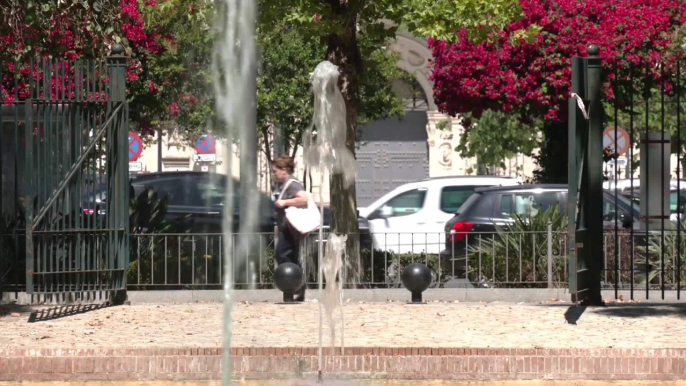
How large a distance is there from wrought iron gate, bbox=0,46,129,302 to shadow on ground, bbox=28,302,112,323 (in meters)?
0.12

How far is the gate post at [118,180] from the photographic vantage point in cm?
1293

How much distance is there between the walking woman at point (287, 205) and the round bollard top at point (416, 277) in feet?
3.50

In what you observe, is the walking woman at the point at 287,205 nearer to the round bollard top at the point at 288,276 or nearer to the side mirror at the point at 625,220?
the round bollard top at the point at 288,276

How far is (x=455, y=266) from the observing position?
15242 millimetres

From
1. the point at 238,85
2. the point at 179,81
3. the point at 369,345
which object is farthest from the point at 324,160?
the point at 179,81

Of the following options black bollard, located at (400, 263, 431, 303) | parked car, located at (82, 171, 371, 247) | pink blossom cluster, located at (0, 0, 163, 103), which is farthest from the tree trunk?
pink blossom cluster, located at (0, 0, 163, 103)

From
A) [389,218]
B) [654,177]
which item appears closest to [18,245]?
[654,177]

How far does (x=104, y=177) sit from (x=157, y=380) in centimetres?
435

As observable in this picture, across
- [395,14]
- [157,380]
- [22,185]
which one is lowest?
[157,380]

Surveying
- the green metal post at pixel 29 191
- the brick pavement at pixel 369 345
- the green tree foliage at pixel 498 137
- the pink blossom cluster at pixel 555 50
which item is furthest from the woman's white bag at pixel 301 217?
the green tree foliage at pixel 498 137

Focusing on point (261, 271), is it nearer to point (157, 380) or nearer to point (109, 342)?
point (109, 342)

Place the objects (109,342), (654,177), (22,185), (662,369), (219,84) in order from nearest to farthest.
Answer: (662,369) < (109,342) < (654,177) < (22,185) < (219,84)

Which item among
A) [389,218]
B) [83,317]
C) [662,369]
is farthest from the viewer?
[389,218]

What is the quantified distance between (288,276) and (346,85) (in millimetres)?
3565
